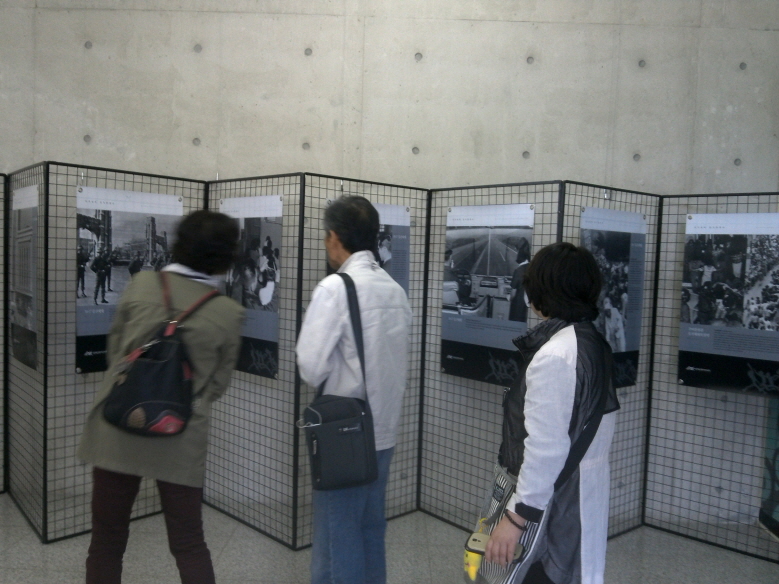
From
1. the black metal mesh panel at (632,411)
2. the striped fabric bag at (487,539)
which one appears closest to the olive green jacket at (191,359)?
the striped fabric bag at (487,539)

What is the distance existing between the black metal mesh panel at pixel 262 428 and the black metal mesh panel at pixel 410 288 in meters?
0.08

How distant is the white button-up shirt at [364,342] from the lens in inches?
77.5

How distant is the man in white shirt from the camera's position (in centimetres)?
198

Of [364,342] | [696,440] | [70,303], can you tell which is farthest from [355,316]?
[696,440]

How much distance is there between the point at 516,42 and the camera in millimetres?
3771

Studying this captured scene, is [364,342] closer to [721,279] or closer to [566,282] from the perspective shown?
[566,282]

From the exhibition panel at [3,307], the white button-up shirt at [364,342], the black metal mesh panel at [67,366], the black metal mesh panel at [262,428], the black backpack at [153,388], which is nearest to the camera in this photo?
the black backpack at [153,388]

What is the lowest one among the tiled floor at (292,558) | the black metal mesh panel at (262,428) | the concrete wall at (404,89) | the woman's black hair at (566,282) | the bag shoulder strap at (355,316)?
the tiled floor at (292,558)

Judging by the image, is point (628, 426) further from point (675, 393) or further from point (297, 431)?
point (297, 431)

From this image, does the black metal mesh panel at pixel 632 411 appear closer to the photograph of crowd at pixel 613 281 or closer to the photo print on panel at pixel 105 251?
the photograph of crowd at pixel 613 281

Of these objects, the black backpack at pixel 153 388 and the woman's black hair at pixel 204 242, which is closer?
the black backpack at pixel 153 388

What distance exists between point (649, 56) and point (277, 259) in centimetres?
258

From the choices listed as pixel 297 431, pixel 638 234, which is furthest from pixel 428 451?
pixel 638 234

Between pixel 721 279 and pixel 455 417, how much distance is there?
175 cm
